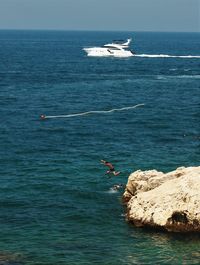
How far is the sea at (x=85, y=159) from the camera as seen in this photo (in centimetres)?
3716

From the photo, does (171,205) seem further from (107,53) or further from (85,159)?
(107,53)

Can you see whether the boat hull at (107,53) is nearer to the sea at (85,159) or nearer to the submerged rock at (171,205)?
the sea at (85,159)

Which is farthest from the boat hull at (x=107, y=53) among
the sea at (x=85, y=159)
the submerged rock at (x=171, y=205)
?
the submerged rock at (x=171, y=205)

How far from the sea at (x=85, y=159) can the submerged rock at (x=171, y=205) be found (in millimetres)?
810

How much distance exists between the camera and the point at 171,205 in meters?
38.8

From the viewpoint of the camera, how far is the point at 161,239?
3828cm

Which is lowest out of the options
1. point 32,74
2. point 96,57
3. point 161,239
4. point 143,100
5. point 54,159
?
point 161,239

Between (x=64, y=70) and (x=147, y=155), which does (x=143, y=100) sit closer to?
(x=147, y=155)

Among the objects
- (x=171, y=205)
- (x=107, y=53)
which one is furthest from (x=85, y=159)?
(x=107, y=53)

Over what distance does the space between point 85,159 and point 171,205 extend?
19.6m

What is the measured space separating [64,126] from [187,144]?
725 inches

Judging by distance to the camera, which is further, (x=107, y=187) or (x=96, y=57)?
(x=96, y=57)

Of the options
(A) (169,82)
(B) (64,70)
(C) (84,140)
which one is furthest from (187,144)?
(B) (64,70)

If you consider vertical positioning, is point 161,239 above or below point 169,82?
below
